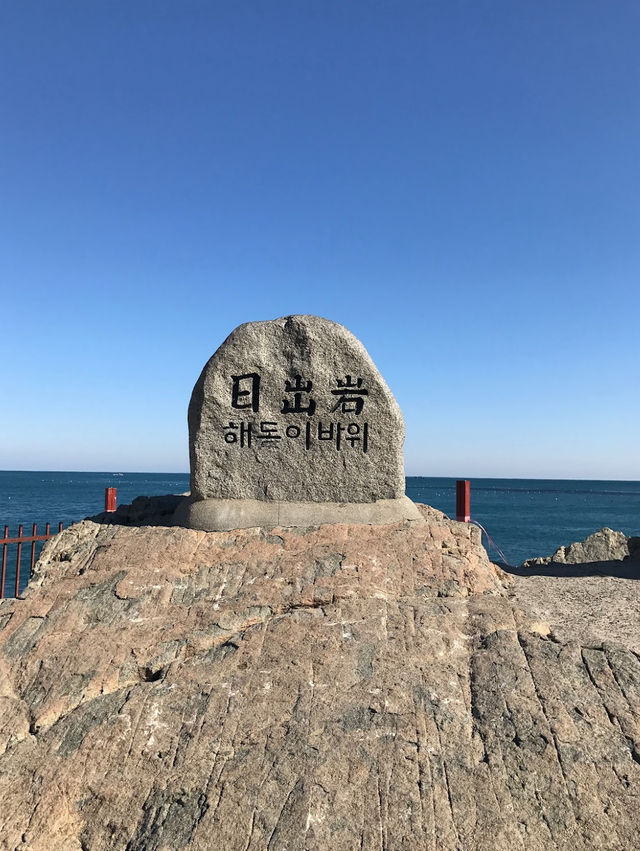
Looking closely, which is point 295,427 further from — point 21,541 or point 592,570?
point 592,570

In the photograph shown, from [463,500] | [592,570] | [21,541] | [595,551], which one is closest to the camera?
[21,541]

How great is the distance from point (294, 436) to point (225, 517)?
4.05ft

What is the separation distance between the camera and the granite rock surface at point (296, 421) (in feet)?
22.6

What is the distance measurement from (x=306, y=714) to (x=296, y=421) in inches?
150

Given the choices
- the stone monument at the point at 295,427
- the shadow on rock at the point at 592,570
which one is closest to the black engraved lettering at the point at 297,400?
the stone monument at the point at 295,427

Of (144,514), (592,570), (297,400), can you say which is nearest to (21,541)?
(144,514)

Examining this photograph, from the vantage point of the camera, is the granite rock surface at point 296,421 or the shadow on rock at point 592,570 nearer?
the granite rock surface at point 296,421

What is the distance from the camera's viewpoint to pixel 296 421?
698 centimetres

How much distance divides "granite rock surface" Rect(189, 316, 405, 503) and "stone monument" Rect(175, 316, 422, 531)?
0.04ft

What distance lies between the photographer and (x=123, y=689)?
414cm

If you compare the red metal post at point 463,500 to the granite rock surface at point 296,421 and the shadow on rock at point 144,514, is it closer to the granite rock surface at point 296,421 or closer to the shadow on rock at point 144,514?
the granite rock surface at point 296,421

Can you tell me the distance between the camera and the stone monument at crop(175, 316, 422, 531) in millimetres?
6859

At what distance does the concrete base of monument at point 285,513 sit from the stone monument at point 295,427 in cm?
2

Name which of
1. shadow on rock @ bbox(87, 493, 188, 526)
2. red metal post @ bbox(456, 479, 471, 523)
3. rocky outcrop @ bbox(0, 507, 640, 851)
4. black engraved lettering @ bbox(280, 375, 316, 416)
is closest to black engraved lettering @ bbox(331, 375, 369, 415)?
black engraved lettering @ bbox(280, 375, 316, 416)
